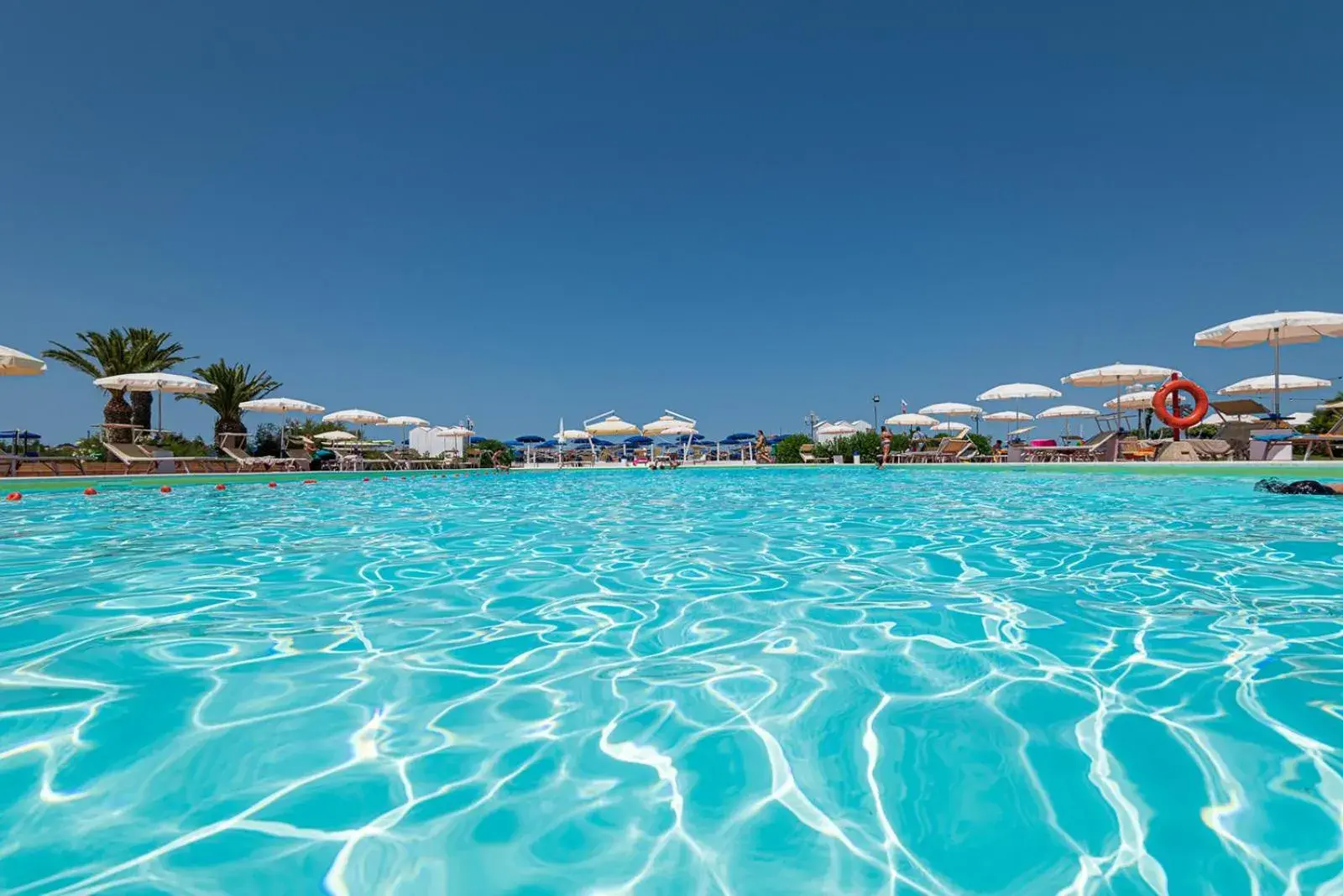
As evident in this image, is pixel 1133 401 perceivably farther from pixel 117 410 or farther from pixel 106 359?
pixel 106 359

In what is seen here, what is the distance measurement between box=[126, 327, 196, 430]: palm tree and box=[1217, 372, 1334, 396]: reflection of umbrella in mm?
35076

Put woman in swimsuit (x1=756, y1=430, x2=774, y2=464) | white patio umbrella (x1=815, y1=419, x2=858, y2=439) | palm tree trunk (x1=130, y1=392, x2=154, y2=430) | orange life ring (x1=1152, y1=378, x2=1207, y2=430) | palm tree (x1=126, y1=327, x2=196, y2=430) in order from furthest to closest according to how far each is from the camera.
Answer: white patio umbrella (x1=815, y1=419, x2=858, y2=439)
woman in swimsuit (x1=756, y1=430, x2=774, y2=464)
palm tree trunk (x1=130, y1=392, x2=154, y2=430)
palm tree (x1=126, y1=327, x2=196, y2=430)
orange life ring (x1=1152, y1=378, x2=1207, y2=430)

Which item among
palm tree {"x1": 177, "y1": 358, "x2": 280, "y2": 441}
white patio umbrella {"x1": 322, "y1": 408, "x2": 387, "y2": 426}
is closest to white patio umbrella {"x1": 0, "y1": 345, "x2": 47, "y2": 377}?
white patio umbrella {"x1": 322, "y1": 408, "x2": 387, "y2": 426}

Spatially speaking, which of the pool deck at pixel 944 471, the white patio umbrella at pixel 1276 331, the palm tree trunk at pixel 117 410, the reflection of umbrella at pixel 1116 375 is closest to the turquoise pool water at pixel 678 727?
the pool deck at pixel 944 471

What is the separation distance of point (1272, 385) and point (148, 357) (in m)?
35.8

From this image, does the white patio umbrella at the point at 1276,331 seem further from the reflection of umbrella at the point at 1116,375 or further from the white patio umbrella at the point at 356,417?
the white patio umbrella at the point at 356,417

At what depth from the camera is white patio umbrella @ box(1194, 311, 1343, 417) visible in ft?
42.2

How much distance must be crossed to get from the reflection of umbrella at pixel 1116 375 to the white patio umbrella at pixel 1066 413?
4.49m

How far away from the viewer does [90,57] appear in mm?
18250

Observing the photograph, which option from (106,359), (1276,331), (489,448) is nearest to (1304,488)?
(1276,331)

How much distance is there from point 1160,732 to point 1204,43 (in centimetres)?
3142

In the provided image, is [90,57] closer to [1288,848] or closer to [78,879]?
[78,879]

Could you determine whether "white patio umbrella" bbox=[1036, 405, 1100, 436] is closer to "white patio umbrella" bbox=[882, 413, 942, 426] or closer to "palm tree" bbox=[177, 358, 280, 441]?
"white patio umbrella" bbox=[882, 413, 942, 426]

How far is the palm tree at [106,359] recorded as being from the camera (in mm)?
17969
